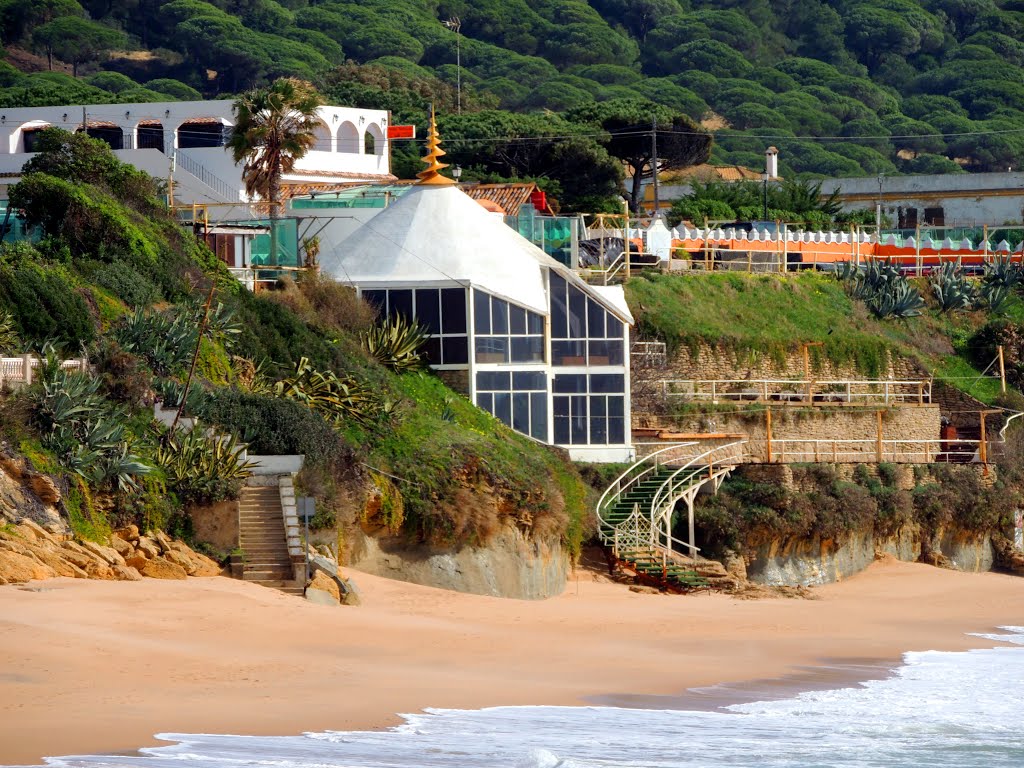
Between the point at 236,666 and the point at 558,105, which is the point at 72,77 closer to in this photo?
the point at 558,105

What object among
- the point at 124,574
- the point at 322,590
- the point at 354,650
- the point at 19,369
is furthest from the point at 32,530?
the point at 354,650

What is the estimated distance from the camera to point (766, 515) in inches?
1454

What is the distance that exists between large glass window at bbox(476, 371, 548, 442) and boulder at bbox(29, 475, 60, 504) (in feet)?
39.5

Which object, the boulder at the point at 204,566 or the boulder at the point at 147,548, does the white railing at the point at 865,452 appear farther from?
the boulder at the point at 147,548

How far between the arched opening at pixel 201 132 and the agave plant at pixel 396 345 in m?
25.0

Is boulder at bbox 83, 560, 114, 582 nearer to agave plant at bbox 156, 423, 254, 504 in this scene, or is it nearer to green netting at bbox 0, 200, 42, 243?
agave plant at bbox 156, 423, 254, 504

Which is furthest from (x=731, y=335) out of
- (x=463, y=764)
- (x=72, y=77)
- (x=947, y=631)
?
(x=72, y=77)

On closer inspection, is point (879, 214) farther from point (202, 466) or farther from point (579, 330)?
point (202, 466)

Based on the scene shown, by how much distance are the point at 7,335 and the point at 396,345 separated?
28.3 ft

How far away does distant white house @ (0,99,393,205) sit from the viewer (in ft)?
181

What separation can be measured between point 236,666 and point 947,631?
13.7 m

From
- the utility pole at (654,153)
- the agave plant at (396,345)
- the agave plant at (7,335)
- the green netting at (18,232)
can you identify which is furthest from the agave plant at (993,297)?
the agave plant at (7,335)

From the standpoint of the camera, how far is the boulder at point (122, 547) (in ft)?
84.5

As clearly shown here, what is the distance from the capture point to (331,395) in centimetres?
3177
